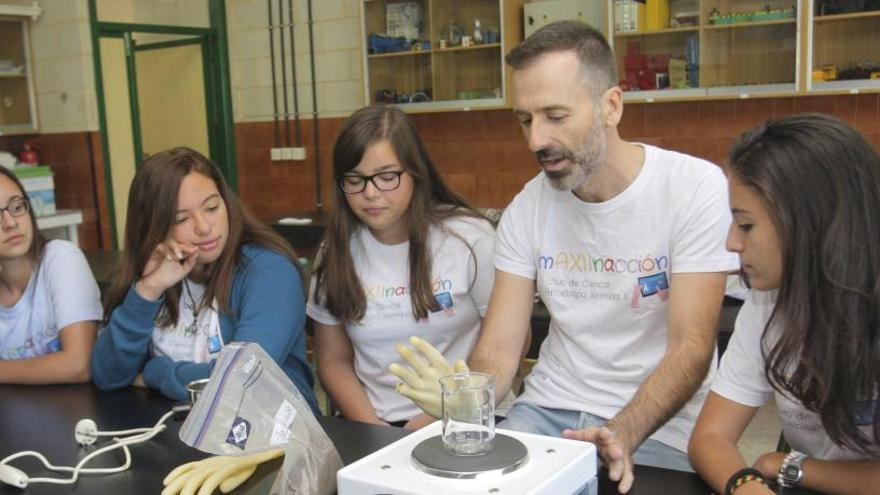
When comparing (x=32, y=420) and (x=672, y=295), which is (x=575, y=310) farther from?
(x=32, y=420)

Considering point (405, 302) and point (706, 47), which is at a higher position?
point (706, 47)

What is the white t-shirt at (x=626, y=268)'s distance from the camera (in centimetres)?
169

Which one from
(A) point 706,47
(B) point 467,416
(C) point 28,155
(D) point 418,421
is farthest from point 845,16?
(C) point 28,155

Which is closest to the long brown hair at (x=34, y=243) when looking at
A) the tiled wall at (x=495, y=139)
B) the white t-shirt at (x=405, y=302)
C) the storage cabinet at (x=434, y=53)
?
the white t-shirt at (x=405, y=302)

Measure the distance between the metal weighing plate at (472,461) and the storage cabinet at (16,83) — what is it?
499cm

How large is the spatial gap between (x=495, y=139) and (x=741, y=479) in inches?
147

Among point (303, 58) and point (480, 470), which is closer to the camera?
point (480, 470)

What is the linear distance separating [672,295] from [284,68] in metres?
Result: 4.20

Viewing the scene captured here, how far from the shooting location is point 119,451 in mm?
1410

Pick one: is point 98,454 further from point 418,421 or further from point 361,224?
point 361,224

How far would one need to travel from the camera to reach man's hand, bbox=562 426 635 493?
1172 mm

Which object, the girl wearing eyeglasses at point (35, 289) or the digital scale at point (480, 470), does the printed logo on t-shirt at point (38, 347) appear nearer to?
the girl wearing eyeglasses at point (35, 289)

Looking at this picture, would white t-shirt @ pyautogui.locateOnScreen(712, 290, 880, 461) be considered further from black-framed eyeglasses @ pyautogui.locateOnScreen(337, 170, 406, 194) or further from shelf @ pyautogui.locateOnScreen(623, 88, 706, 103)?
shelf @ pyautogui.locateOnScreen(623, 88, 706, 103)

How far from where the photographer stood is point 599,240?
175 cm
